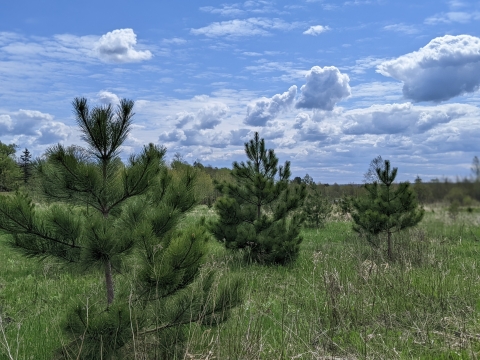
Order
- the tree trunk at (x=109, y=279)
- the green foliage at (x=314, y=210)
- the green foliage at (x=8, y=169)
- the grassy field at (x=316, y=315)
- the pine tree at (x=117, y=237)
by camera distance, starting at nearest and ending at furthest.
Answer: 1. the pine tree at (x=117, y=237)
2. the grassy field at (x=316, y=315)
3. the tree trunk at (x=109, y=279)
4. the green foliage at (x=314, y=210)
5. the green foliage at (x=8, y=169)

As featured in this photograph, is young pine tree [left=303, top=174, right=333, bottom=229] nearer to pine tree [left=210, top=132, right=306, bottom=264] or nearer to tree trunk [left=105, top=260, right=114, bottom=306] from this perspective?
pine tree [left=210, top=132, right=306, bottom=264]

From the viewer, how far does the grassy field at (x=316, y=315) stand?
4402mm

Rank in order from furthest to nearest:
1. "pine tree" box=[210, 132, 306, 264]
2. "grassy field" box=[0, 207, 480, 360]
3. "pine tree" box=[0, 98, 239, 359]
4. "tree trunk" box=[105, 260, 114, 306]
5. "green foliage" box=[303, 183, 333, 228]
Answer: "green foliage" box=[303, 183, 333, 228], "pine tree" box=[210, 132, 306, 264], "tree trunk" box=[105, 260, 114, 306], "grassy field" box=[0, 207, 480, 360], "pine tree" box=[0, 98, 239, 359]

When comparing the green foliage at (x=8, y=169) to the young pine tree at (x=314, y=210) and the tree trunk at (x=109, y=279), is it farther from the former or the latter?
the tree trunk at (x=109, y=279)

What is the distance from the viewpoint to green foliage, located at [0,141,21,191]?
159ft

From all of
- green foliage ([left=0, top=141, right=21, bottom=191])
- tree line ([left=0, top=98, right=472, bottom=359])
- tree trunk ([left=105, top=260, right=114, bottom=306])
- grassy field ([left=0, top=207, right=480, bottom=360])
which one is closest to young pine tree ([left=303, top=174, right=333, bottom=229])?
grassy field ([left=0, top=207, right=480, bottom=360])

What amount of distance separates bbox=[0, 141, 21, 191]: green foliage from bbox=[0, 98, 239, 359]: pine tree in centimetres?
4314

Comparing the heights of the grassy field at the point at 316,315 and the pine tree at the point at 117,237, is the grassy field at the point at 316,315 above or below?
below

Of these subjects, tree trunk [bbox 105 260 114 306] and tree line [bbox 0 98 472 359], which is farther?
tree trunk [bbox 105 260 114 306]

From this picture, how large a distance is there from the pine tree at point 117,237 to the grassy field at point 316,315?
0.84 feet

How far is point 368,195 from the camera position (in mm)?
12523

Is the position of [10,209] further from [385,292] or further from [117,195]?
[385,292]

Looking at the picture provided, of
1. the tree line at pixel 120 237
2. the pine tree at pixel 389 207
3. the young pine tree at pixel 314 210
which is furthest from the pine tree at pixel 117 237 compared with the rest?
the young pine tree at pixel 314 210

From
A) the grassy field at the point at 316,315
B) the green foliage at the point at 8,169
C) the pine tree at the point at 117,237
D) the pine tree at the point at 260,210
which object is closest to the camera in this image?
the pine tree at the point at 117,237
